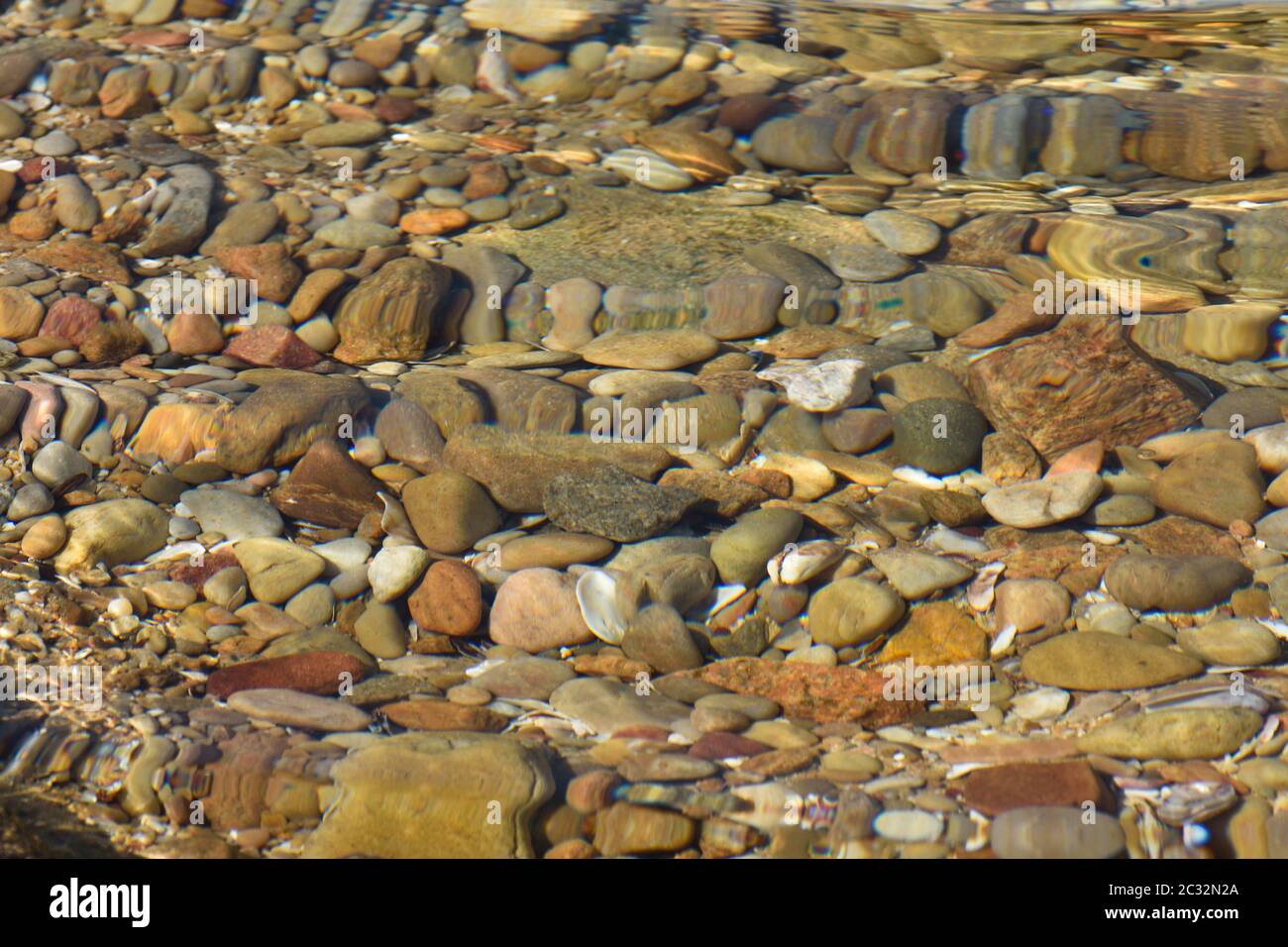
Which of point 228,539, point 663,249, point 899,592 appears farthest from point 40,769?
point 663,249

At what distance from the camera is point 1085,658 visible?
7.46 ft

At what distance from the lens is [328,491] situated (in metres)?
2.81

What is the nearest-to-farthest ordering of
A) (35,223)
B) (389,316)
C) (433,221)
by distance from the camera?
(389,316)
(35,223)
(433,221)

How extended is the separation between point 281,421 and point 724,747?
1602 mm

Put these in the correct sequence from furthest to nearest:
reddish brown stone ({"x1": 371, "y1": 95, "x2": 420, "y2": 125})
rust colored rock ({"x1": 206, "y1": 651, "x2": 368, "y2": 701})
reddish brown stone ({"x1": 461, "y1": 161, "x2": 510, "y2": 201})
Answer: reddish brown stone ({"x1": 371, "y1": 95, "x2": 420, "y2": 125})
reddish brown stone ({"x1": 461, "y1": 161, "x2": 510, "y2": 201})
rust colored rock ({"x1": 206, "y1": 651, "x2": 368, "y2": 701})

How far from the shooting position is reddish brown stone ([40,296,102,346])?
10.9 ft

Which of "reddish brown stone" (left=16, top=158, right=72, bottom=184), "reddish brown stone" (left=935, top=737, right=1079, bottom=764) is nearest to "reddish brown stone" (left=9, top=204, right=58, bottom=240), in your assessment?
"reddish brown stone" (left=16, top=158, right=72, bottom=184)

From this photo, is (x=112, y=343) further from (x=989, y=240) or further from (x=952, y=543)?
(x=989, y=240)

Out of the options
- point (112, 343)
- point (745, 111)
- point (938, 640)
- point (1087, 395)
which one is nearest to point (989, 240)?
point (1087, 395)

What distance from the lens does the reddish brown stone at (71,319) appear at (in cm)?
332

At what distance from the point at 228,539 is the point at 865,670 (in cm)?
160

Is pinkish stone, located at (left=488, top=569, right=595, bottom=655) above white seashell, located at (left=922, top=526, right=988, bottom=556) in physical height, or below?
below

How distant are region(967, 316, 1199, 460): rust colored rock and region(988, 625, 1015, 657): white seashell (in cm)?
73

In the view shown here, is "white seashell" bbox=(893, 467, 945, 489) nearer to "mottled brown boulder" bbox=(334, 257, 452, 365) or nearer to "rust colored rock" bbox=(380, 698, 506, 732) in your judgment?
"rust colored rock" bbox=(380, 698, 506, 732)
